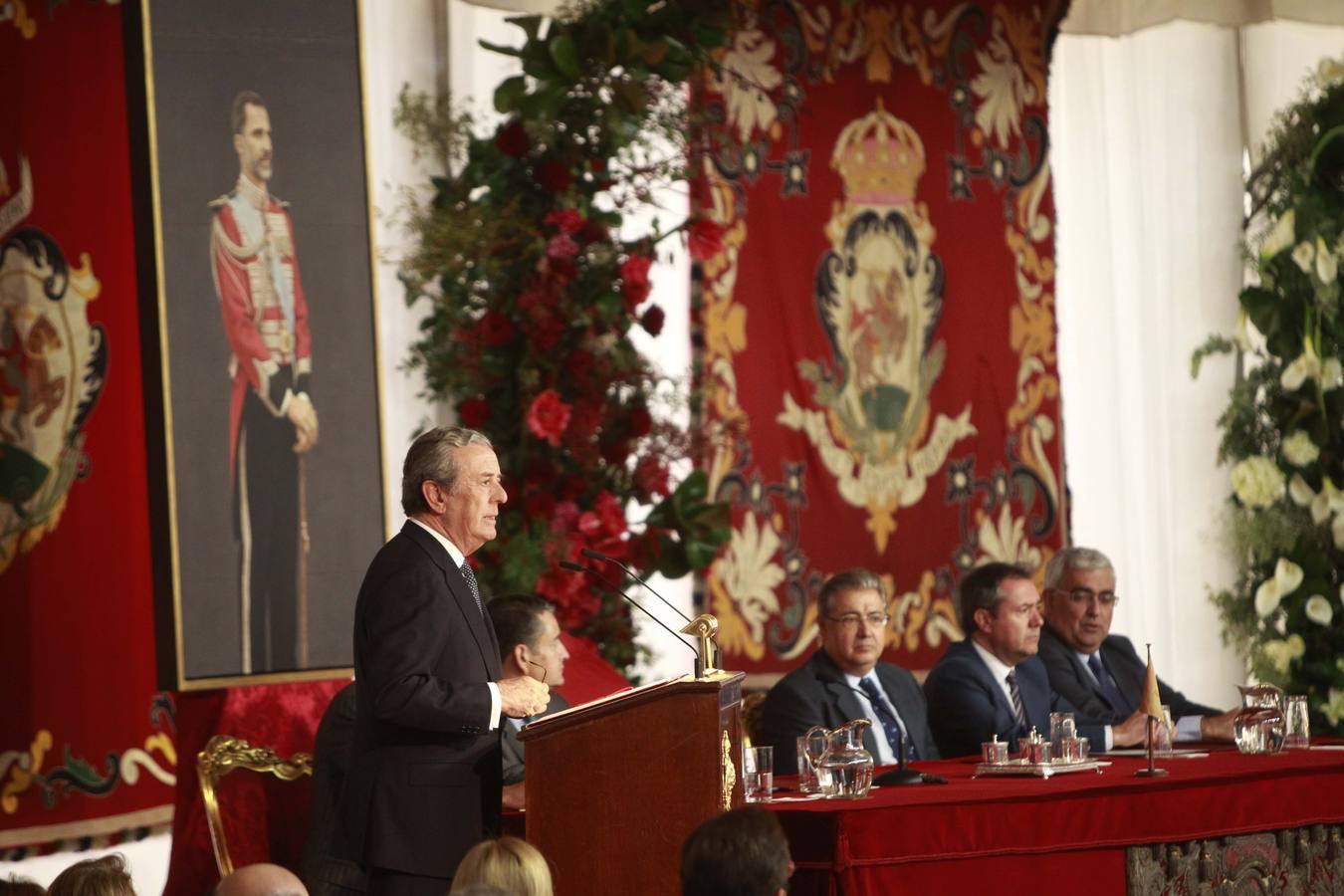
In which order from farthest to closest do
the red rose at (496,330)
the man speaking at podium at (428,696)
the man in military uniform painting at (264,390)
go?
the red rose at (496,330)
the man in military uniform painting at (264,390)
the man speaking at podium at (428,696)

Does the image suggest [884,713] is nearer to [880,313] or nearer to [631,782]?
[631,782]

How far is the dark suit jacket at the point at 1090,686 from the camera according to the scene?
5.56m

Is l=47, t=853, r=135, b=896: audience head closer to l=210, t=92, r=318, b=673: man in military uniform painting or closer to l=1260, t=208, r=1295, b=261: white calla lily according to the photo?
l=210, t=92, r=318, b=673: man in military uniform painting

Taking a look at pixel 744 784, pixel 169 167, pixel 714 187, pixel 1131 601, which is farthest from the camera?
pixel 1131 601

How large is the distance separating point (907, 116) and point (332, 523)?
3200 mm

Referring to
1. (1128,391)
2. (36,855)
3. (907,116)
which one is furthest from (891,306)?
(36,855)

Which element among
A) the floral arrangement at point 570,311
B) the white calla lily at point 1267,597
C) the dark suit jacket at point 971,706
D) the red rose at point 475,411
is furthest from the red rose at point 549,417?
the white calla lily at point 1267,597

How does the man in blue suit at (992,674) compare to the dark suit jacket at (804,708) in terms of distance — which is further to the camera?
the man in blue suit at (992,674)

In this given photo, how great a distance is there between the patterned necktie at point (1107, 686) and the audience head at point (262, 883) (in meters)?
3.33

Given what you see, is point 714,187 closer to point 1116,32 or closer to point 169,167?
point 1116,32

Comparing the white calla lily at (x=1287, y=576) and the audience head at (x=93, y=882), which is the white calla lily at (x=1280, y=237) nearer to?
the white calla lily at (x=1287, y=576)

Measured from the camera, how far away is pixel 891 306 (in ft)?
23.1

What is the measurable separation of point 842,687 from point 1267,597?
77.8 inches

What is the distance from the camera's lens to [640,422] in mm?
5363
